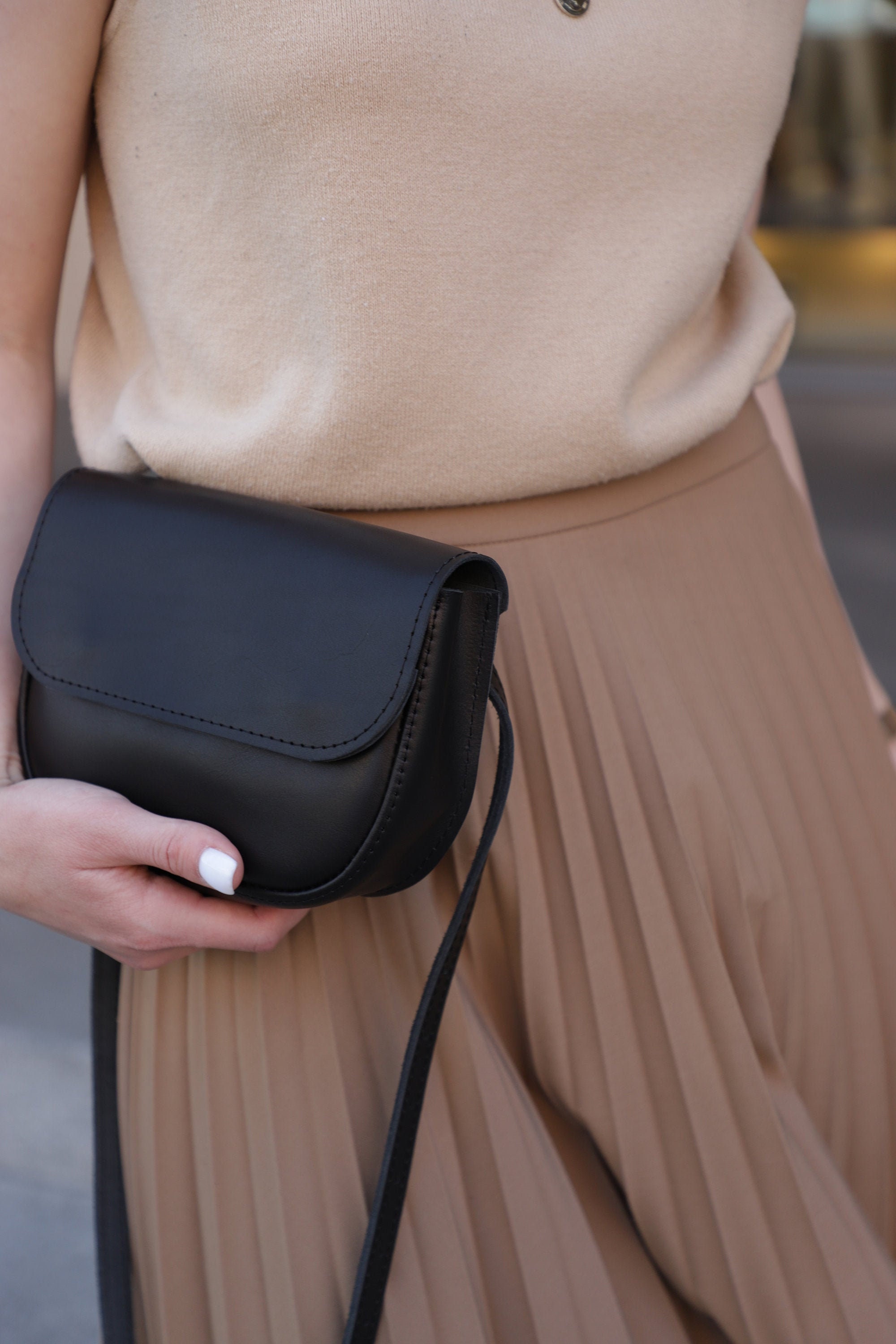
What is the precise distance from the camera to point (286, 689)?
1.82 feet

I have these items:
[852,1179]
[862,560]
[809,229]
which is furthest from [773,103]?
[809,229]

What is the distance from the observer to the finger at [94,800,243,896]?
54 cm

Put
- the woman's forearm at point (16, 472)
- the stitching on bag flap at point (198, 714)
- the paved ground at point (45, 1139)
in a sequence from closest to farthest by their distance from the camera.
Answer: the stitching on bag flap at point (198, 714)
the woman's forearm at point (16, 472)
the paved ground at point (45, 1139)

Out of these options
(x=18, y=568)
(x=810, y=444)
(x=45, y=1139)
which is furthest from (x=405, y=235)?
(x=810, y=444)

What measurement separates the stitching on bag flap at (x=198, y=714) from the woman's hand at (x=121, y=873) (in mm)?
49

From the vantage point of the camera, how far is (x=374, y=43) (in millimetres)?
579

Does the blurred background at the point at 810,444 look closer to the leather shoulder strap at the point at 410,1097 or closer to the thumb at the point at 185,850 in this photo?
the leather shoulder strap at the point at 410,1097

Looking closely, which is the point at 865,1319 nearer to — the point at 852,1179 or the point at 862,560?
the point at 852,1179

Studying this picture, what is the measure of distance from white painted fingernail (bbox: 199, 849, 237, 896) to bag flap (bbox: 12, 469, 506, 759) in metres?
0.06

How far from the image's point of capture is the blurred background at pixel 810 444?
A: 1.43 meters

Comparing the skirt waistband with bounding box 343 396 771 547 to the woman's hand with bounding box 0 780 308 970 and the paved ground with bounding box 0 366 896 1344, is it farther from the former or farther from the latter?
the paved ground with bounding box 0 366 896 1344

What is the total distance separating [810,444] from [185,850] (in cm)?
422

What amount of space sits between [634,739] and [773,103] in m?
0.43

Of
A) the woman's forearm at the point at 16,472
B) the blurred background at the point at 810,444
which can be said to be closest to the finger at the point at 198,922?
the woman's forearm at the point at 16,472
